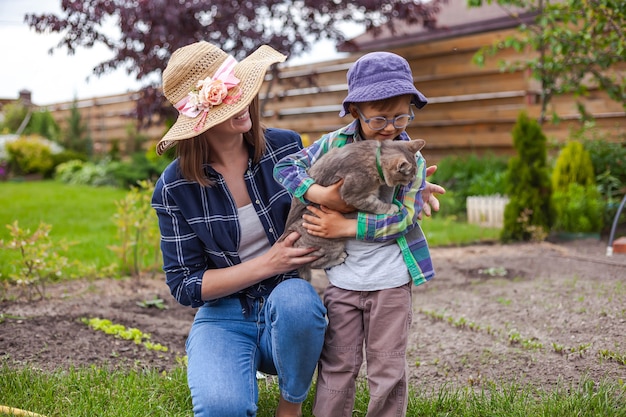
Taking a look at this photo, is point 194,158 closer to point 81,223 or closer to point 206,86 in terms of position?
point 206,86

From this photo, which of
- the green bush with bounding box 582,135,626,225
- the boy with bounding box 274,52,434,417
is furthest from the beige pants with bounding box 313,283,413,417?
the green bush with bounding box 582,135,626,225

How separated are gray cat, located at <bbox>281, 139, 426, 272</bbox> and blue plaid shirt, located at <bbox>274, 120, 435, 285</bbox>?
5cm

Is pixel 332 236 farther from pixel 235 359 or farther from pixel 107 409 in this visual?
pixel 107 409

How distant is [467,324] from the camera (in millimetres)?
4176

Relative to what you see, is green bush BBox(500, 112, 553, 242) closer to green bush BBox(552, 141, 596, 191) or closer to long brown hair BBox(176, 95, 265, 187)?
green bush BBox(552, 141, 596, 191)

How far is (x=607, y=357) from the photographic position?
10.9 feet

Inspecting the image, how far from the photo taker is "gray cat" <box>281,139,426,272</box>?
2.30 m

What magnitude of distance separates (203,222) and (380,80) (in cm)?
99

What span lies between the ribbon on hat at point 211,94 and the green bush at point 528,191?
5.02 meters

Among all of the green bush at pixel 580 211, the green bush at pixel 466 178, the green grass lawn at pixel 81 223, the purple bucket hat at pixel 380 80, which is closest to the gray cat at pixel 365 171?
the purple bucket hat at pixel 380 80

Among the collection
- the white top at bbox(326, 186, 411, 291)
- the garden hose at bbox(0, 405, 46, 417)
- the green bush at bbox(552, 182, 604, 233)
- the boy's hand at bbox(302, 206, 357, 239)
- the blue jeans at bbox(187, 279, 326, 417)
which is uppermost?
the boy's hand at bbox(302, 206, 357, 239)

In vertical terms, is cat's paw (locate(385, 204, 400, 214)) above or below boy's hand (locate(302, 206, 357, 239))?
above

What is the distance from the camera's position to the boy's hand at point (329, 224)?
2455 millimetres

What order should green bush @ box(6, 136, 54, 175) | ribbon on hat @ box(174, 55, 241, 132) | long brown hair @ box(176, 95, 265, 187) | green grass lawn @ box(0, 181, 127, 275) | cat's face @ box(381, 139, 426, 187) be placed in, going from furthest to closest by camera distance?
green bush @ box(6, 136, 54, 175)
green grass lawn @ box(0, 181, 127, 275)
long brown hair @ box(176, 95, 265, 187)
ribbon on hat @ box(174, 55, 241, 132)
cat's face @ box(381, 139, 426, 187)
